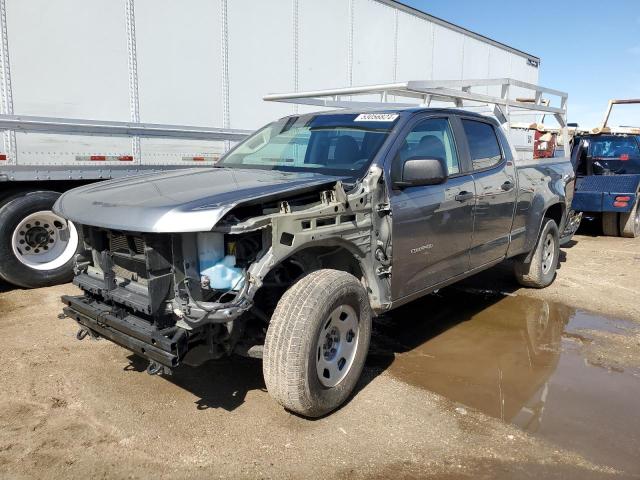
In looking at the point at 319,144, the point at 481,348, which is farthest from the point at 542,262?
the point at 319,144

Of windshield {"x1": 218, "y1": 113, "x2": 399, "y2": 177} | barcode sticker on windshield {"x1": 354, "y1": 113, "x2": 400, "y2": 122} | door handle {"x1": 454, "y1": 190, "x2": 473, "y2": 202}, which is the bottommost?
door handle {"x1": 454, "y1": 190, "x2": 473, "y2": 202}

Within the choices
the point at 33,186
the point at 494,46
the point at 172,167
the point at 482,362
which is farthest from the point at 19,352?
the point at 494,46

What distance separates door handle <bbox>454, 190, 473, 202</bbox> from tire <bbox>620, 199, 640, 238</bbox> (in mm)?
7546

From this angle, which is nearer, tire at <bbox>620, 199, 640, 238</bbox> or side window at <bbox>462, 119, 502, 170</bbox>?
side window at <bbox>462, 119, 502, 170</bbox>

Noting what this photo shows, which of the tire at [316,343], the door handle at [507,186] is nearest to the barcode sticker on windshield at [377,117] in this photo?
the tire at [316,343]

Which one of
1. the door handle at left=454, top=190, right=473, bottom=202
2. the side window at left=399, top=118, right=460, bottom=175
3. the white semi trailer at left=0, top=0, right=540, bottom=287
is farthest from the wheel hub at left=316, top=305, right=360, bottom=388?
the white semi trailer at left=0, top=0, right=540, bottom=287

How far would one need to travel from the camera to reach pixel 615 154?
11102mm

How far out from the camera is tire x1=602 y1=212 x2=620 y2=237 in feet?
35.0

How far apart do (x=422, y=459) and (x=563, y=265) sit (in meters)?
5.91

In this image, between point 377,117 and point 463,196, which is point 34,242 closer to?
point 377,117

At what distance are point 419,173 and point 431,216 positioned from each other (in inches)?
19.2

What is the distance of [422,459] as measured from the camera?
2.93 meters

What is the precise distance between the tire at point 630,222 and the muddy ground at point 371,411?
242 inches

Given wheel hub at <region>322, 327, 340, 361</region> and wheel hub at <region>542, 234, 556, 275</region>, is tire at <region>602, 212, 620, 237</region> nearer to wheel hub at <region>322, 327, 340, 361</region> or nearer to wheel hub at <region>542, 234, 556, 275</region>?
wheel hub at <region>542, 234, 556, 275</region>
